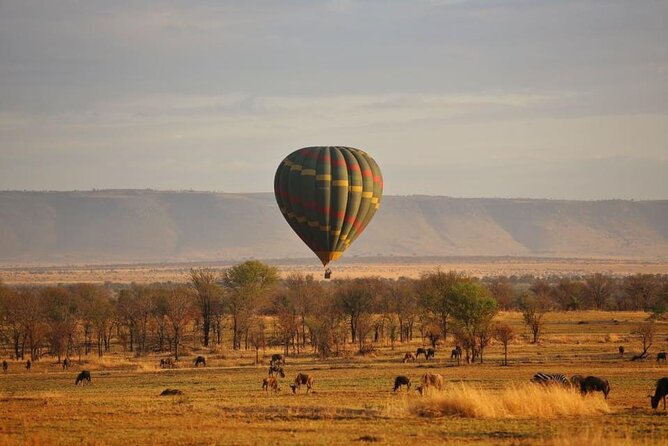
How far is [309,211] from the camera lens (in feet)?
198

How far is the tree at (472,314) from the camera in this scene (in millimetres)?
68188

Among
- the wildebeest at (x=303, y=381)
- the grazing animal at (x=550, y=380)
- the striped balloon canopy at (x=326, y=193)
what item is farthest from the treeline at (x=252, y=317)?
the grazing animal at (x=550, y=380)

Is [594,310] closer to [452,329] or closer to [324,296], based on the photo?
[324,296]

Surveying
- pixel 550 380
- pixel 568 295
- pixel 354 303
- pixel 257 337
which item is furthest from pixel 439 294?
pixel 568 295

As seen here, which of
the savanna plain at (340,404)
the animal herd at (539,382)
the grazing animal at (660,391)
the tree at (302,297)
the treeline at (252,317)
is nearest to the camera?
the savanna plain at (340,404)

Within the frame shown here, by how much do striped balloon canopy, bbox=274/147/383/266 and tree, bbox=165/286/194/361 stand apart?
1868cm

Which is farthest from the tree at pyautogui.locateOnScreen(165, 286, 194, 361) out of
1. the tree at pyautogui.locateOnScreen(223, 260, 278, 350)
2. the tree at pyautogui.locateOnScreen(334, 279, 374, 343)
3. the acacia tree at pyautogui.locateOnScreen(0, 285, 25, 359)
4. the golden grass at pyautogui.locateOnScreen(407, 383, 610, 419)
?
the golden grass at pyautogui.locateOnScreen(407, 383, 610, 419)

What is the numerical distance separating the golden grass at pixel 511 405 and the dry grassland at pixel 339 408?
0.04m

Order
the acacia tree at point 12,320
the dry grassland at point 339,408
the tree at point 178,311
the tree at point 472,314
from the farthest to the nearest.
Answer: the tree at point 178,311 → the acacia tree at point 12,320 → the tree at point 472,314 → the dry grassland at point 339,408

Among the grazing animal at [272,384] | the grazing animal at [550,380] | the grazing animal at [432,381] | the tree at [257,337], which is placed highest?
the tree at [257,337]

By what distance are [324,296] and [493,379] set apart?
5421 cm

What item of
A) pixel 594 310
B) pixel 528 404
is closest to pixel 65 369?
pixel 528 404

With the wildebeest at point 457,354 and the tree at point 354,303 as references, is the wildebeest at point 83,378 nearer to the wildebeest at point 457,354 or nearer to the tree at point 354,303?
the wildebeest at point 457,354

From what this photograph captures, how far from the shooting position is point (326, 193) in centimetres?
5972
